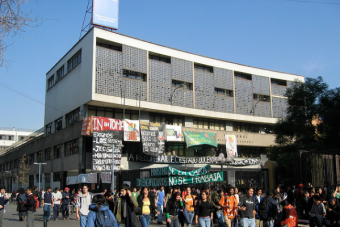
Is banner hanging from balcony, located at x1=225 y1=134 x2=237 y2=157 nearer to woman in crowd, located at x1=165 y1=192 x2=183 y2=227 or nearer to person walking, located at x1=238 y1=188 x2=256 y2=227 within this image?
woman in crowd, located at x1=165 y1=192 x2=183 y2=227

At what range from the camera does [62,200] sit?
2175 centimetres

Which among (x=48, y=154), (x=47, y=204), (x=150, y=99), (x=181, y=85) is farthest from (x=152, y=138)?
(x=47, y=204)

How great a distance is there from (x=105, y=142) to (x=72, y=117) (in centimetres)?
1084

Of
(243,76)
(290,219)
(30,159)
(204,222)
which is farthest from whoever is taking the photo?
(30,159)

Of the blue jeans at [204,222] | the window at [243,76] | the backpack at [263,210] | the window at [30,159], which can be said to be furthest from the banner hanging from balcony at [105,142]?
the window at [30,159]

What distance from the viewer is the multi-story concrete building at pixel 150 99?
117ft

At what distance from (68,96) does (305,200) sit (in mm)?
32080

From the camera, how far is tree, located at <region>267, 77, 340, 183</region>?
101 feet

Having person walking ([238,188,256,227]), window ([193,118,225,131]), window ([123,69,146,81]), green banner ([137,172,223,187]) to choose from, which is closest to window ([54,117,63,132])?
window ([123,69,146,81])

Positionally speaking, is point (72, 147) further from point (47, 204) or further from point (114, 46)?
point (47, 204)

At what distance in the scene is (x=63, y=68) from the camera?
1740 inches

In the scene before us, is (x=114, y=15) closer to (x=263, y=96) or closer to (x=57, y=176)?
(x=57, y=176)

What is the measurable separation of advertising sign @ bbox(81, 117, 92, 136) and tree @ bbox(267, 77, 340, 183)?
19.4 meters

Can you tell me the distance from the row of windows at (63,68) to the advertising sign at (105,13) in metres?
4.63
